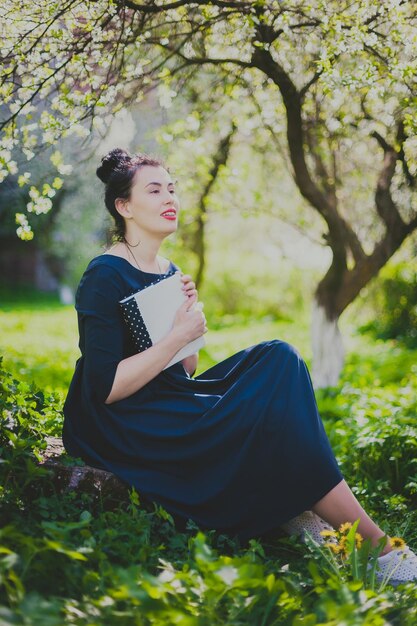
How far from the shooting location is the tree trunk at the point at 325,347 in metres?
5.87

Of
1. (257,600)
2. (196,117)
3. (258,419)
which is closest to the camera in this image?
(257,600)

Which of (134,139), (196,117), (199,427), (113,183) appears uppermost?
(134,139)

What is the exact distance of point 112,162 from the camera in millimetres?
3129

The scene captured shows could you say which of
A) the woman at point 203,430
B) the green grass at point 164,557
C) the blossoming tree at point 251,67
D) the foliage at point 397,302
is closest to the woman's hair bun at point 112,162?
the blossoming tree at point 251,67

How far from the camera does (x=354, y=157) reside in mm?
7047

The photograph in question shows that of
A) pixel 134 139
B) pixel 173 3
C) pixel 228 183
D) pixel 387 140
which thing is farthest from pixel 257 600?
pixel 134 139

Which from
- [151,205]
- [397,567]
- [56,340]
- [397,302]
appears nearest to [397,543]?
[397,567]

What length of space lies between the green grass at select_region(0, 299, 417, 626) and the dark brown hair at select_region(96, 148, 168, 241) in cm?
87

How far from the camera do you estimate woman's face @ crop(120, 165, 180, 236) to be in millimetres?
3000

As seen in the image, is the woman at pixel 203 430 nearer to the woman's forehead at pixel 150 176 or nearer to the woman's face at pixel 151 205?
the woman's face at pixel 151 205

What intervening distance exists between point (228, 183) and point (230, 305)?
248 inches

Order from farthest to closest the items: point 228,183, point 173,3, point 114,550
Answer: point 228,183, point 173,3, point 114,550

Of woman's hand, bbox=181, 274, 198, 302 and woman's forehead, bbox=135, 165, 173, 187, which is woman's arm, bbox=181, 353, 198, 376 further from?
woman's forehead, bbox=135, 165, 173, 187

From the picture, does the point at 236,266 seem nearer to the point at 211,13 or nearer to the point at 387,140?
the point at 387,140
